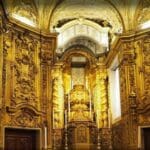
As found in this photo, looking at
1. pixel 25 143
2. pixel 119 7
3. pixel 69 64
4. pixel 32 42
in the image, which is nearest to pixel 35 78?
pixel 32 42

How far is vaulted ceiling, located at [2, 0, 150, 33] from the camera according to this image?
1591cm

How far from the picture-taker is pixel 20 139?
14312 mm

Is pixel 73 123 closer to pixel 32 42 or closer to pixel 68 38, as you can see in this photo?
pixel 68 38

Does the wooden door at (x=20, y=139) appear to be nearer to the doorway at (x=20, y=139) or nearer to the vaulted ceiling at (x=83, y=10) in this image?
the doorway at (x=20, y=139)

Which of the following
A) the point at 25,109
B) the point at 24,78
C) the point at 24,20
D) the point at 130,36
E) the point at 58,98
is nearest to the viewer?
the point at 25,109

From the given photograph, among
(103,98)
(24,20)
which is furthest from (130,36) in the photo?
(103,98)

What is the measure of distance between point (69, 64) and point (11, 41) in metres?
10.5

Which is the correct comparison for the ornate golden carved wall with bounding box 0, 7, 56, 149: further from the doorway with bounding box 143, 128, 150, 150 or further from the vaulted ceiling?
the doorway with bounding box 143, 128, 150, 150

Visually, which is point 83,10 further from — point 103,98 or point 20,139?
point 20,139

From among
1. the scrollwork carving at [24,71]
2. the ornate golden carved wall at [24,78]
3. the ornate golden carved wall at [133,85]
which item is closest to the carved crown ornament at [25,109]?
the ornate golden carved wall at [24,78]

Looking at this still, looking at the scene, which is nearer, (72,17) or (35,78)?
(35,78)

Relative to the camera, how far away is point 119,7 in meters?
17.2

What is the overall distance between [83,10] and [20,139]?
24.7 ft

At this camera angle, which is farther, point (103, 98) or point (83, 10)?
point (103, 98)
